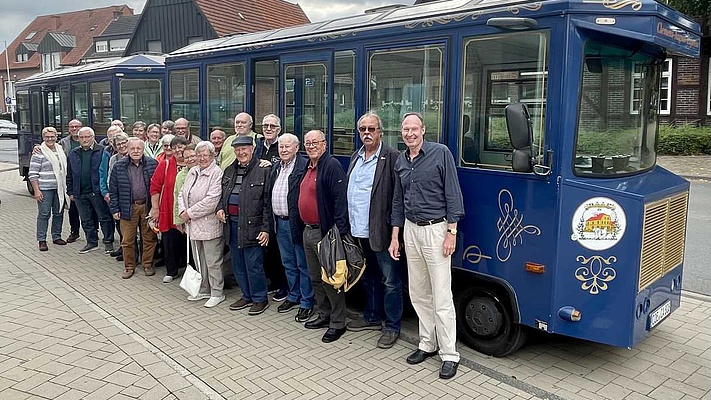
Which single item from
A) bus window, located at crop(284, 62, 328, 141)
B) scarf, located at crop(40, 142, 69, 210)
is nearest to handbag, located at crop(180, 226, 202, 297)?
bus window, located at crop(284, 62, 328, 141)

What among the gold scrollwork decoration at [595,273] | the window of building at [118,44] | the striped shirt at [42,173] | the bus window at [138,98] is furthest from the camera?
the window of building at [118,44]

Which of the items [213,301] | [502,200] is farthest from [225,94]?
[502,200]

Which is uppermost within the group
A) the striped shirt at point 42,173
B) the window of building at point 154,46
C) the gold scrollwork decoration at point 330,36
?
the window of building at point 154,46

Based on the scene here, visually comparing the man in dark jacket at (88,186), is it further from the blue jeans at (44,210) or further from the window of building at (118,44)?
the window of building at (118,44)

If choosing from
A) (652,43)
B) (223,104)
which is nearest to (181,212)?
(223,104)

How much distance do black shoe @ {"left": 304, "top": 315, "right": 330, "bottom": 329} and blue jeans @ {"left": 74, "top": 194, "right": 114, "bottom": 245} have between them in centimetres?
434

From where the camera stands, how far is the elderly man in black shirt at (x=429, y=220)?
452 cm

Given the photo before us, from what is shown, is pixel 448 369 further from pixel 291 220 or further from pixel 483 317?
pixel 291 220

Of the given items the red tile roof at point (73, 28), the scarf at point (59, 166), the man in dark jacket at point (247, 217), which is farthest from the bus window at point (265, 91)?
the red tile roof at point (73, 28)

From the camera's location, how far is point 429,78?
515 cm

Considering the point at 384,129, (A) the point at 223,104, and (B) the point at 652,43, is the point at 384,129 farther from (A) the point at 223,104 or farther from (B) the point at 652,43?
(A) the point at 223,104

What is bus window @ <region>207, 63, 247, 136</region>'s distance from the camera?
733 centimetres

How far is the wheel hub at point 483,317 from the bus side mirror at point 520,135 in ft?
3.81

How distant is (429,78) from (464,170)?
0.84 meters
